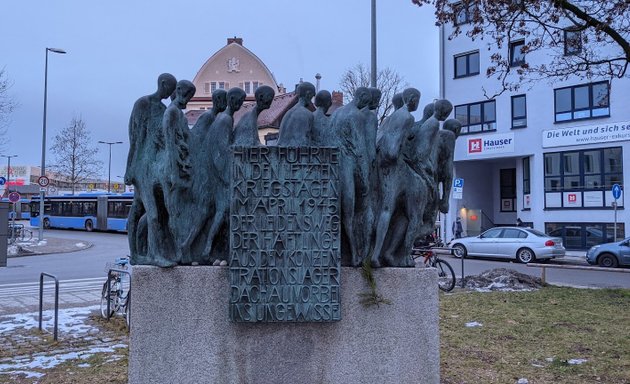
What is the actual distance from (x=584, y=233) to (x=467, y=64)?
11.2 metres

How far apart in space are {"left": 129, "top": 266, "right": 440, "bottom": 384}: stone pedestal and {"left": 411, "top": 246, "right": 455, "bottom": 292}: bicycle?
26.3ft

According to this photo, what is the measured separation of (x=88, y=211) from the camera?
4106 cm

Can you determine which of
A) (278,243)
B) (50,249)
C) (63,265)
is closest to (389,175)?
(278,243)

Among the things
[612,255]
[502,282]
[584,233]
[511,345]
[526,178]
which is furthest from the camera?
[526,178]

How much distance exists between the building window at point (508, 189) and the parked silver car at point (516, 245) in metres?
11.3

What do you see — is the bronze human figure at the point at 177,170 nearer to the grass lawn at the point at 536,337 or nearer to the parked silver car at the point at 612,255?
the grass lawn at the point at 536,337

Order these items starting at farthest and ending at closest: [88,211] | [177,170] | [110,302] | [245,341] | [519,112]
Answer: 1. [88,211]
2. [519,112]
3. [110,302]
4. [177,170]
5. [245,341]

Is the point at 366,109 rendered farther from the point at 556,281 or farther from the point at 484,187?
Answer: the point at 484,187

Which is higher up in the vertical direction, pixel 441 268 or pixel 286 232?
pixel 286 232

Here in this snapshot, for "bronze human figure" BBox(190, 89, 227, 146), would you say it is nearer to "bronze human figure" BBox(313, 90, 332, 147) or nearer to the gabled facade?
"bronze human figure" BBox(313, 90, 332, 147)

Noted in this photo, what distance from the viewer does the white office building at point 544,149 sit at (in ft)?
88.7

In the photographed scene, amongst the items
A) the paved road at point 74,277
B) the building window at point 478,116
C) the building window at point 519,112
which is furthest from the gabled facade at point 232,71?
the paved road at point 74,277

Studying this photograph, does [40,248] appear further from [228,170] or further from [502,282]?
[228,170]

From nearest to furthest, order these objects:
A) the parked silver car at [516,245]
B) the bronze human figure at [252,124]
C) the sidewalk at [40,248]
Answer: the bronze human figure at [252,124] < the parked silver car at [516,245] < the sidewalk at [40,248]
